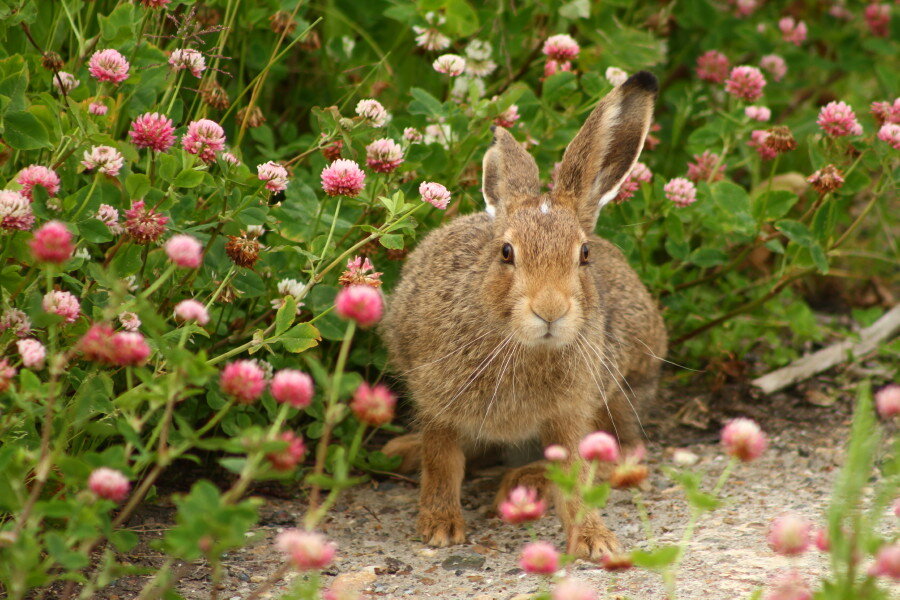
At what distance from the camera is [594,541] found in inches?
155

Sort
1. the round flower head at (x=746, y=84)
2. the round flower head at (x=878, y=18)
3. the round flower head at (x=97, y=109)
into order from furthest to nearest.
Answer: the round flower head at (x=878, y=18)
the round flower head at (x=746, y=84)
the round flower head at (x=97, y=109)

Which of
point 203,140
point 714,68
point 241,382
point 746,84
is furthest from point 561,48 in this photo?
point 241,382

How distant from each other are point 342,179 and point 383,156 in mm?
434

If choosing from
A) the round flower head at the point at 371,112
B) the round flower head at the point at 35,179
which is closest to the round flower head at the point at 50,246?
the round flower head at the point at 35,179

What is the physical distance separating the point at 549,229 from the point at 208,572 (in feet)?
5.65

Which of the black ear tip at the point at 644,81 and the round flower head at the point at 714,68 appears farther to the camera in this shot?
the round flower head at the point at 714,68

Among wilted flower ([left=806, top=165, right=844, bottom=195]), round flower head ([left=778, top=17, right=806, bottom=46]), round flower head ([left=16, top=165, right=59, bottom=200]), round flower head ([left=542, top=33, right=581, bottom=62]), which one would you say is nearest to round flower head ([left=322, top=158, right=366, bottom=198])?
round flower head ([left=16, top=165, right=59, bottom=200])

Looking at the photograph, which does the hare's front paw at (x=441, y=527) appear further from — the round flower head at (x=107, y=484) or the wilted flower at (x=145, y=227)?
the round flower head at (x=107, y=484)

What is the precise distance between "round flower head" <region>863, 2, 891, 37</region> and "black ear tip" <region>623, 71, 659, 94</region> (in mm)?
2968

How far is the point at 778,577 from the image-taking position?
344cm

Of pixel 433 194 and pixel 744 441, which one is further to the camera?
pixel 433 194

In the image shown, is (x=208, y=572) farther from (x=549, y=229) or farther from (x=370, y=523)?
(x=549, y=229)

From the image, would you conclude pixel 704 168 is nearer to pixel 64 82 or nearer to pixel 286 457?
pixel 64 82

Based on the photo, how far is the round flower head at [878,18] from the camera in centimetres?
638
